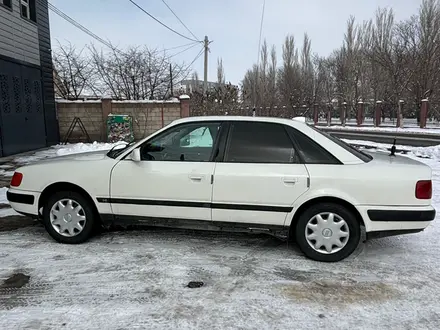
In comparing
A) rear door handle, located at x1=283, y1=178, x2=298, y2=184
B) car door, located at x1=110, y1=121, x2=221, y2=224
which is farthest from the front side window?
rear door handle, located at x1=283, y1=178, x2=298, y2=184

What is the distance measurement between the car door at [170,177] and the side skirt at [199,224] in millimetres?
30

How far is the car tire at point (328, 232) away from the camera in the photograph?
351cm

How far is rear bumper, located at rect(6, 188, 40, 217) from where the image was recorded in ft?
13.4

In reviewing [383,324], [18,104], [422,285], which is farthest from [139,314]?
[18,104]

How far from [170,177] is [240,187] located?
29.9 inches

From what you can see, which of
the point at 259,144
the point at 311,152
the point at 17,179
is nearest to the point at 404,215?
the point at 311,152

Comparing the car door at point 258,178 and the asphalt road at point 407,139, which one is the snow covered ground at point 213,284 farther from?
the asphalt road at point 407,139

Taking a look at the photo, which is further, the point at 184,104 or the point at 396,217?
the point at 184,104

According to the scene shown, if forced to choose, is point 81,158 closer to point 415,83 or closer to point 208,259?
point 208,259

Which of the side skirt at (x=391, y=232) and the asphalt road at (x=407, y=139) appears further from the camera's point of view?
the asphalt road at (x=407, y=139)

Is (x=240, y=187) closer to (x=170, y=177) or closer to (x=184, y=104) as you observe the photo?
(x=170, y=177)

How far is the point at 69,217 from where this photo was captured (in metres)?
4.01

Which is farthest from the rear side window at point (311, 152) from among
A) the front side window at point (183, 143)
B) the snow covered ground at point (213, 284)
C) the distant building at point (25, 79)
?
the distant building at point (25, 79)

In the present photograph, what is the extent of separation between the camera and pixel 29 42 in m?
12.0
